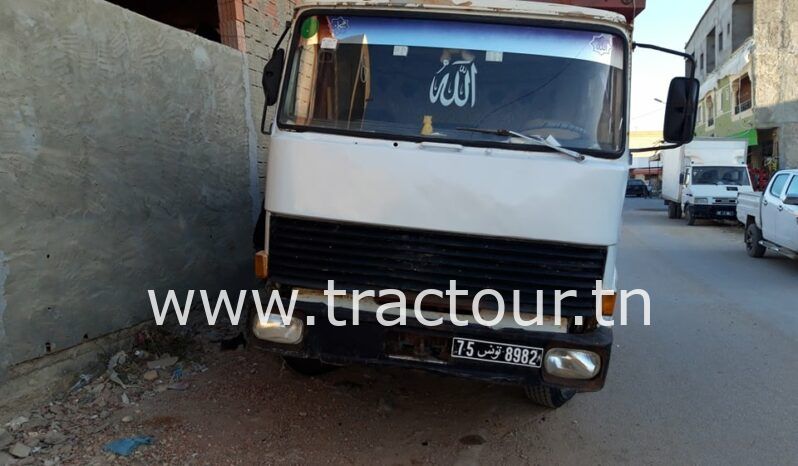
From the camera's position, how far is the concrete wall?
3770 millimetres

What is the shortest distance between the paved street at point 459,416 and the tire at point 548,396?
75 millimetres

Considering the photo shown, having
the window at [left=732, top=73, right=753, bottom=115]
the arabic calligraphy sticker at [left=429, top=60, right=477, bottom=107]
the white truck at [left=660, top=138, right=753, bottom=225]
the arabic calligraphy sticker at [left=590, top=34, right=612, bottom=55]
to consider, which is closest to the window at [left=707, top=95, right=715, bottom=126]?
the window at [left=732, top=73, right=753, bottom=115]

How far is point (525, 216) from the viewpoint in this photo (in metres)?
3.17

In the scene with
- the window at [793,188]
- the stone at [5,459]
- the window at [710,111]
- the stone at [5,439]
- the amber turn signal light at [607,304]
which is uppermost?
the window at [710,111]

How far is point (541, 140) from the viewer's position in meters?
3.32

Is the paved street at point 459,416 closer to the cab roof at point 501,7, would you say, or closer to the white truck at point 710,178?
the cab roof at point 501,7

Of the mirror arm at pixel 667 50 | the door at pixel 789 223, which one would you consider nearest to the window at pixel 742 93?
the door at pixel 789 223

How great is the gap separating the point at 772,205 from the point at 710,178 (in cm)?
975

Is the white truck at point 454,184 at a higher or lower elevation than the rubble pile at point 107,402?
higher

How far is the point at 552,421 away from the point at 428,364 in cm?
132

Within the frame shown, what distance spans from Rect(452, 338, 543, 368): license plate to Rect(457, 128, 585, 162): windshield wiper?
1.04m

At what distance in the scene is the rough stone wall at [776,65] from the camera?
91.9 ft

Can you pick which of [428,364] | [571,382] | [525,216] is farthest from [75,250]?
[571,382]

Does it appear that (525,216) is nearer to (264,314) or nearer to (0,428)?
(264,314)
